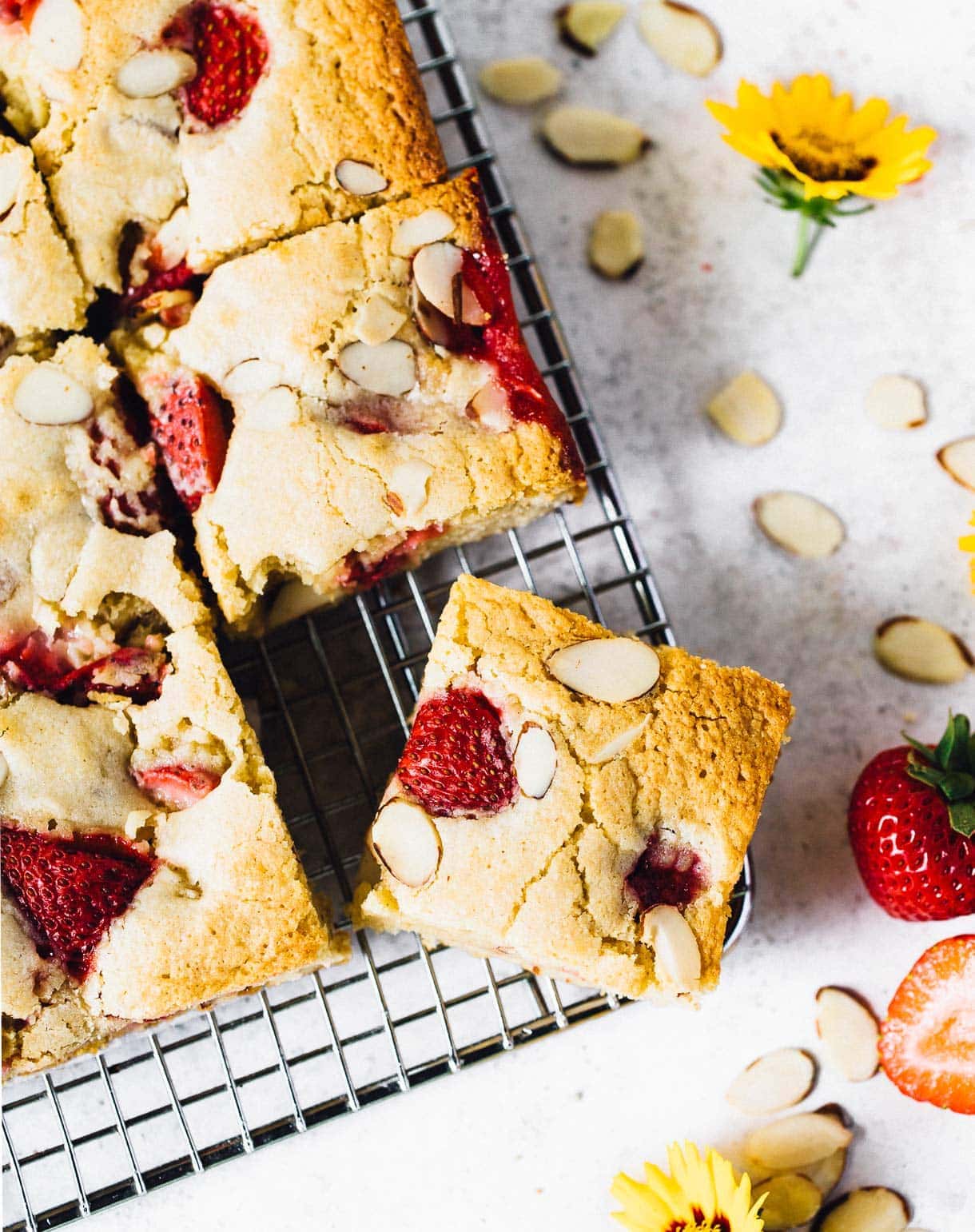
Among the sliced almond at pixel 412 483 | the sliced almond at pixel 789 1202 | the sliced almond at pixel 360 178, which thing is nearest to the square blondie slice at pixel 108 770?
the sliced almond at pixel 412 483

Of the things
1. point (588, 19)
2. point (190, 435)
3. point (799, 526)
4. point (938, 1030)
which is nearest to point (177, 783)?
point (190, 435)

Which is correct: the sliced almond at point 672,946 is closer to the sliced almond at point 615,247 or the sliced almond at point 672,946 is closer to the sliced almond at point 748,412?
the sliced almond at point 748,412

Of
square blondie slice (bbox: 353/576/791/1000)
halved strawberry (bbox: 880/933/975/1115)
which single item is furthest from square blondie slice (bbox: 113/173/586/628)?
halved strawberry (bbox: 880/933/975/1115)

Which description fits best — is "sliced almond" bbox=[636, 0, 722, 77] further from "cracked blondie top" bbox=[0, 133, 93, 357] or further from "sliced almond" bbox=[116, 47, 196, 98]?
"cracked blondie top" bbox=[0, 133, 93, 357]

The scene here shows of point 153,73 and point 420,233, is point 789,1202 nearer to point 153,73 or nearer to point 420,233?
point 420,233

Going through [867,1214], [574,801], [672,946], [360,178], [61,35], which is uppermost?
[61,35]

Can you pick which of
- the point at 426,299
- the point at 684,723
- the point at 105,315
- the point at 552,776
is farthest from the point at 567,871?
the point at 105,315
